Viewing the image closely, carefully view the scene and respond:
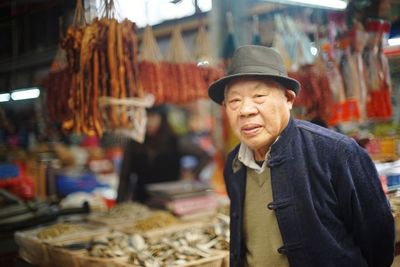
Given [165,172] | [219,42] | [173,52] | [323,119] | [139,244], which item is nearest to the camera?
[139,244]

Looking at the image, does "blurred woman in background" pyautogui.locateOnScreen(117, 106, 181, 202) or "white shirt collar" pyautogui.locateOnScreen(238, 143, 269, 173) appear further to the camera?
"blurred woman in background" pyautogui.locateOnScreen(117, 106, 181, 202)

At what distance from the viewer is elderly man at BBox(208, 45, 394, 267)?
2.14m

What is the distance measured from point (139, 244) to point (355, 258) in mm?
1656

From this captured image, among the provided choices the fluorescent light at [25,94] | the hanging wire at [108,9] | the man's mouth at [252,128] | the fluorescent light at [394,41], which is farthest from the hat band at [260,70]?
the fluorescent light at [394,41]

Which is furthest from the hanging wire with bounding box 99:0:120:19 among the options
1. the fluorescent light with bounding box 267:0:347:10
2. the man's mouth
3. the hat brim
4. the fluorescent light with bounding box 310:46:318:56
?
the fluorescent light with bounding box 310:46:318:56

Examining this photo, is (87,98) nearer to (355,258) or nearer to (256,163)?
(256,163)

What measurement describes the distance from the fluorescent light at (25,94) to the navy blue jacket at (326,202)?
2.32 m

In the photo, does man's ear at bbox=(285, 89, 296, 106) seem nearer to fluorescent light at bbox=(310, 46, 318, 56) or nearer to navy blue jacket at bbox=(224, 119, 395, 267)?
navy blue jacket at bbox=(224, 119, 395, 267)

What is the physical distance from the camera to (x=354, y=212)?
215 cm

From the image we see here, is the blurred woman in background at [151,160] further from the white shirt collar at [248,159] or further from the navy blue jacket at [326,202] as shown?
the navy blue jacket at [326,202]

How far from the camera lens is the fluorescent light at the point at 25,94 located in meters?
3.73

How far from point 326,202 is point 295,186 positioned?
15 centimetres

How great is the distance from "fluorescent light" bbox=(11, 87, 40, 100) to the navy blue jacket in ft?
7.60

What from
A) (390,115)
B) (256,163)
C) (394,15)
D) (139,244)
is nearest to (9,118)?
(139,244)
